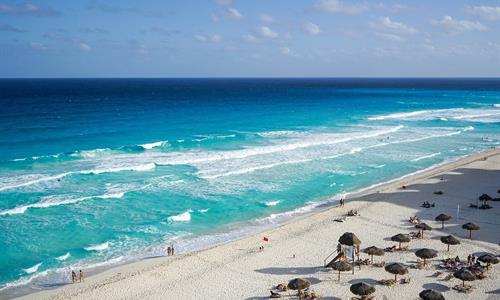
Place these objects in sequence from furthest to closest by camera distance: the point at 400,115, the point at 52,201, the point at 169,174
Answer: the point at 400,115 < the point at 169,174 < the point at 52,201

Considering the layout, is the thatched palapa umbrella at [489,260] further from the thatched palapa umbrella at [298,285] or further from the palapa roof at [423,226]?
the thatched palapa umbrella at [298,285]

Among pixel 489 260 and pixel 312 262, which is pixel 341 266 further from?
pixel 489 260

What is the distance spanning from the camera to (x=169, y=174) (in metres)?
40.2

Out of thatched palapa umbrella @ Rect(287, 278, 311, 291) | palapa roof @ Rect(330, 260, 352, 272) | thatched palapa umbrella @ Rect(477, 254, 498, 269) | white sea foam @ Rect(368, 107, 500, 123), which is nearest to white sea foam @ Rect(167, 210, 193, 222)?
palapa roof @ Rect(330, 260, 352, 272)

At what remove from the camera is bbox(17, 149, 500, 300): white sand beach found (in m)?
19.8

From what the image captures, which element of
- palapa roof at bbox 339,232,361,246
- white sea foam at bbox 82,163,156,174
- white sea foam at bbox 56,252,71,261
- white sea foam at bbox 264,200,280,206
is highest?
white sea foam at bbox 82,163,156,174

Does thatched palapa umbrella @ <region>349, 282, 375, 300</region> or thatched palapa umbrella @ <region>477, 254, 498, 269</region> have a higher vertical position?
thatched palapa umbrella @ <region>477, 254, 498, 269</region>

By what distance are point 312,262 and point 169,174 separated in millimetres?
20472

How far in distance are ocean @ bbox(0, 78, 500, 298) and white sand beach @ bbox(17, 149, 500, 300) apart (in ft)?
6.61

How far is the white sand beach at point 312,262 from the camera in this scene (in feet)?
64.8

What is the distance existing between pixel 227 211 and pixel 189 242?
5.50m

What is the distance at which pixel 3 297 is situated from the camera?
65.3 feet

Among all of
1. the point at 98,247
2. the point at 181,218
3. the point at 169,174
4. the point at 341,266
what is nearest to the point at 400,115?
the point at 169,174

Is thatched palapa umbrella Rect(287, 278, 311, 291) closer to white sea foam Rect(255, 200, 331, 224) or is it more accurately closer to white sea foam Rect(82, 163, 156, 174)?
white sea foam Rect(255, 200, 331, 224)
